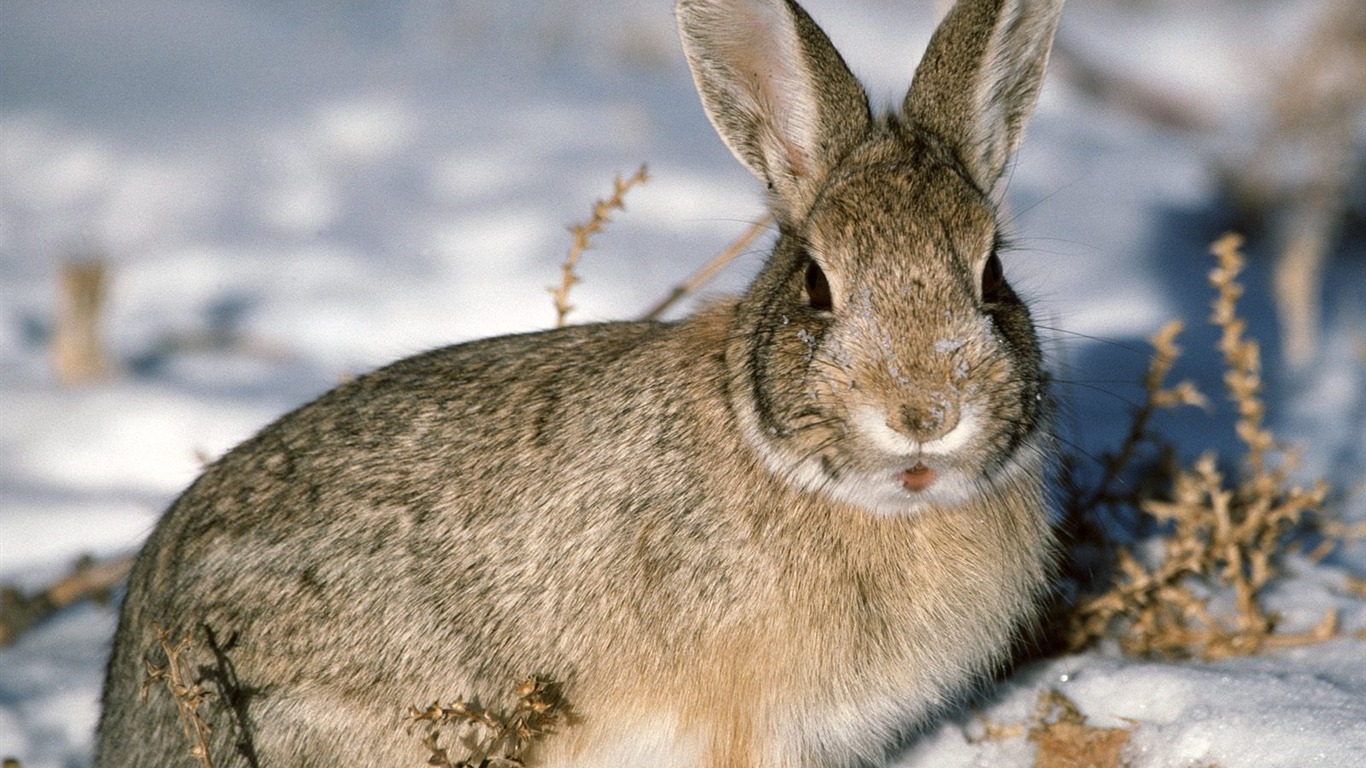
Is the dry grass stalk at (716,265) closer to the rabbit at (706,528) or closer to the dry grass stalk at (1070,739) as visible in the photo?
the rabbit at (706,528)

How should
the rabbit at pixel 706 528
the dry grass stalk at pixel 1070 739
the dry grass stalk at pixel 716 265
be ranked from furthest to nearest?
the dry grass stalk at pixel 716 265 → the dry grass stalk at pixel 1070 739 → the rabbit at pixel 706 528

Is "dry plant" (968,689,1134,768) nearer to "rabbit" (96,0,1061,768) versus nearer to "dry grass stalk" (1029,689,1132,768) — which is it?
"dry grass stalk" (1029,689,1132,768)

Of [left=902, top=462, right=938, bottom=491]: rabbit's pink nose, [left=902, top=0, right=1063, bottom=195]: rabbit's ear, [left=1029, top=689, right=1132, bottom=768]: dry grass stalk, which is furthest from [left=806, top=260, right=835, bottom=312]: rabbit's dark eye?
[left=1029, top=689, right=1132, bottom=768]: dry grass stalk

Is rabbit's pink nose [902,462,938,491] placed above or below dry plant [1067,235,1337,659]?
above

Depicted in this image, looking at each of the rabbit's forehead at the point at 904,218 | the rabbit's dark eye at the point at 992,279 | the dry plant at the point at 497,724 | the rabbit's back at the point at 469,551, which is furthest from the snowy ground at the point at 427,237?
the dry plant at the point at 497,724

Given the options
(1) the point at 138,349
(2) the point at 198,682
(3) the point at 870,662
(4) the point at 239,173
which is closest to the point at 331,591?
(2) the point at 198,682

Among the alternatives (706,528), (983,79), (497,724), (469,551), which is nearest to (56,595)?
(469,551)
